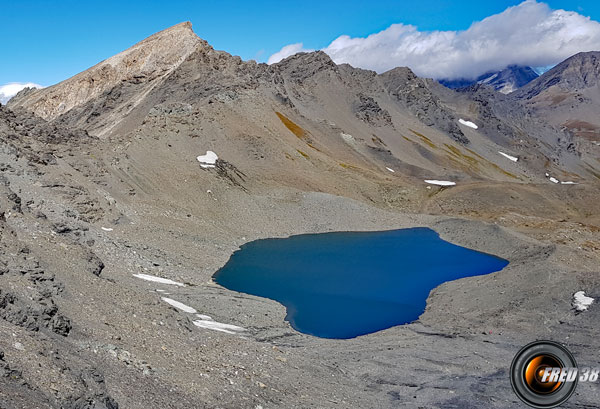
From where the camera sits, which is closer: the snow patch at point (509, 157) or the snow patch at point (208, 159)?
the snow patch at point (208, 159)

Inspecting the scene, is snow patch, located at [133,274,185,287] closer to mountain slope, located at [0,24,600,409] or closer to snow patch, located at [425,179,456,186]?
mountain slope, located at [0,24,600,409]

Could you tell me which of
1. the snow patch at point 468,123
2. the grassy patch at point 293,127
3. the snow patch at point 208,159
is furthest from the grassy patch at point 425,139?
the snow patch at point 208,159

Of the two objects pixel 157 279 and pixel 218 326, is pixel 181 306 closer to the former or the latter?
pixel 218 326

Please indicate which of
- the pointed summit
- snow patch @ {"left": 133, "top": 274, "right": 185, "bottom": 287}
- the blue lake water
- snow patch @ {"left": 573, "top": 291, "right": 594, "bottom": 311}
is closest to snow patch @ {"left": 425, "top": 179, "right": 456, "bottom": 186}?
the blue lake water

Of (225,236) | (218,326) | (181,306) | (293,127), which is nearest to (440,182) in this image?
(293,127)

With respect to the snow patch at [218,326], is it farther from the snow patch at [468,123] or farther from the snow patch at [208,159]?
the snow patch at [468,123]

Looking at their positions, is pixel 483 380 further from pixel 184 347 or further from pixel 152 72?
pixel 152 72

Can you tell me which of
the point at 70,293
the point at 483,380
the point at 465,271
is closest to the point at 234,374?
the point at 70,293
